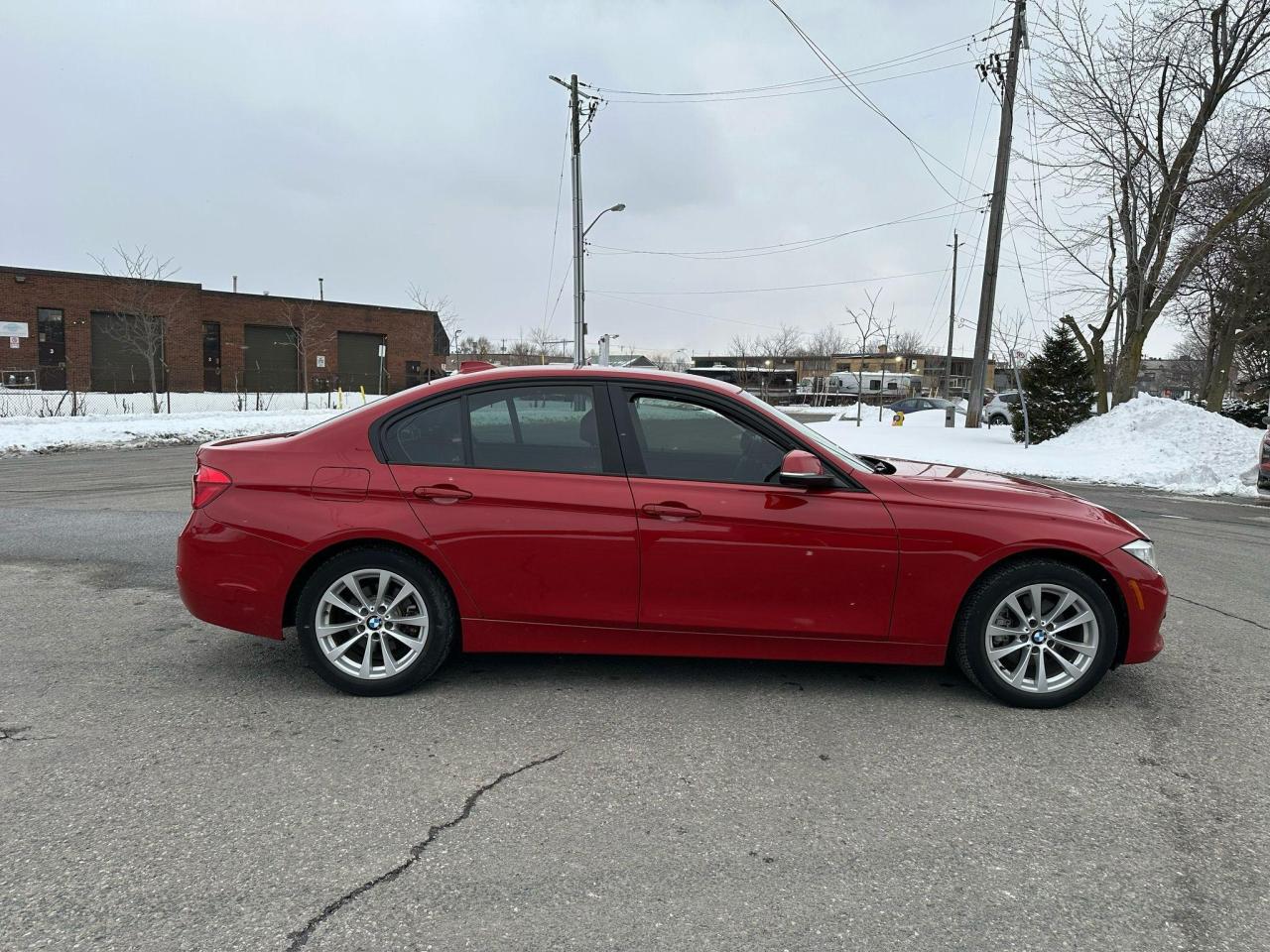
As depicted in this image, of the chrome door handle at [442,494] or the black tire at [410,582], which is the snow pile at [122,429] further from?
the chrome door handle at [442,494]

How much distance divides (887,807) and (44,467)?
15438mm

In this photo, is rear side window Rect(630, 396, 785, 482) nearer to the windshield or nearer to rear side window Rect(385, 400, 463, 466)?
the windshield

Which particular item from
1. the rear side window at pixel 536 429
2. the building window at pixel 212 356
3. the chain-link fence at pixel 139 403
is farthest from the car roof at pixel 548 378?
the building window at pixel 212 356

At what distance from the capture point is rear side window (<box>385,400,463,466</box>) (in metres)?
3.90

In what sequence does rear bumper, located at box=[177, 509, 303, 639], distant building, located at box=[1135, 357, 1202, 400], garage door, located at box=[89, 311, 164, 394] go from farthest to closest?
distant building, located at box=[1135, 357, 1202, 400]
garage door, located at box=[89, 311, 164, 394]
rear bumper, located at box=[177, 509, 303, 639]

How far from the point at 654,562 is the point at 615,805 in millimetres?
1165

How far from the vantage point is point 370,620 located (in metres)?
3.80

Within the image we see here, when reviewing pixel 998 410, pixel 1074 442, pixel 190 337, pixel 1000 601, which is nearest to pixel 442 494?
pixel 1000 601

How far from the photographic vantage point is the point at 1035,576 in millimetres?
3744

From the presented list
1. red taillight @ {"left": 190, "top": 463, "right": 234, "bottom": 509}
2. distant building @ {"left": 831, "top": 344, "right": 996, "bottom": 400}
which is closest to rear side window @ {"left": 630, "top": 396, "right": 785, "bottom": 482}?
red taillight @ {"left": 190, "top": 463, "right": 234, "bottom": 509}

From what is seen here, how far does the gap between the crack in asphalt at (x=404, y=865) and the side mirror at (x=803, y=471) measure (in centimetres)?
161

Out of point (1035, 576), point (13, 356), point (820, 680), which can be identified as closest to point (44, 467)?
point (820, 680)

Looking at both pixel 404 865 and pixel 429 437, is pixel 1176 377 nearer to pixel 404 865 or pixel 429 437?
pixel 429 437

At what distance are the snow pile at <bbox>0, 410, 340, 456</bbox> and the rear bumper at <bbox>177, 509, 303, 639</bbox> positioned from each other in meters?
12.2
